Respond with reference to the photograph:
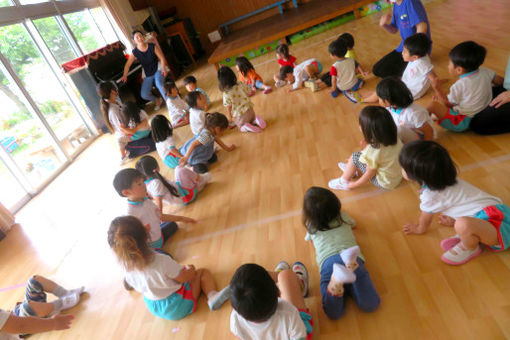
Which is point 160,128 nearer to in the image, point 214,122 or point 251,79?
point 214,122

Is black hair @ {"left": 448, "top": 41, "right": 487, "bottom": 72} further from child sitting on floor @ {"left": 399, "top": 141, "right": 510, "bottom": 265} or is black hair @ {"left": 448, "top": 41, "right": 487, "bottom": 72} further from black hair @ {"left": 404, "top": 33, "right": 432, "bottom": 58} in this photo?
child sitting on floor @ {"left": 399, "top": 141, "right": 510, "bottom": 265}

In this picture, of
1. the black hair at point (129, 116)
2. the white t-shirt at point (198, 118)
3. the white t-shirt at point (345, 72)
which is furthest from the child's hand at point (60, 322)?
the white t-shirt at point (345, 72)

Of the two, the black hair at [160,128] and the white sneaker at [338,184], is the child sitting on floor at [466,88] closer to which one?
the white sneaker at [338,184]

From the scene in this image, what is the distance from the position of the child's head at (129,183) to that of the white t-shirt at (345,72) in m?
2.22

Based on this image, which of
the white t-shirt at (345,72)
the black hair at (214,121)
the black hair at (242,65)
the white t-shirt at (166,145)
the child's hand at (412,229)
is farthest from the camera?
the black hair at (242,65)

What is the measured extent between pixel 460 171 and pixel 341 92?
1.73 metres

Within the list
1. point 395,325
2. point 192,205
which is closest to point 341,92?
point 192,205

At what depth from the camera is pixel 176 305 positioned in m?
1.56

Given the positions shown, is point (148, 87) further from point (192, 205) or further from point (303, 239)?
point (303, 239)

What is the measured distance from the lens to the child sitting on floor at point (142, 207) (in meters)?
1.82

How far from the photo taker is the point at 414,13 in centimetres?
290

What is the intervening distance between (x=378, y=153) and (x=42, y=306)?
2129 millimetres

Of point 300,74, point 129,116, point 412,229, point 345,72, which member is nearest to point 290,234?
point 412,229

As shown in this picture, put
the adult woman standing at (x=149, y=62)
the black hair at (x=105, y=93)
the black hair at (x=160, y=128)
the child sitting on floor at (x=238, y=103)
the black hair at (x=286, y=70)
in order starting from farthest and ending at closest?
the adult woman standing at (x=149, y=62)
the black hair at (x=286, y=70)
the black hair at (x=105, y=93)
the child sitting on floor at (x=238, y=103)
the black hair at (x=160, y=128)
